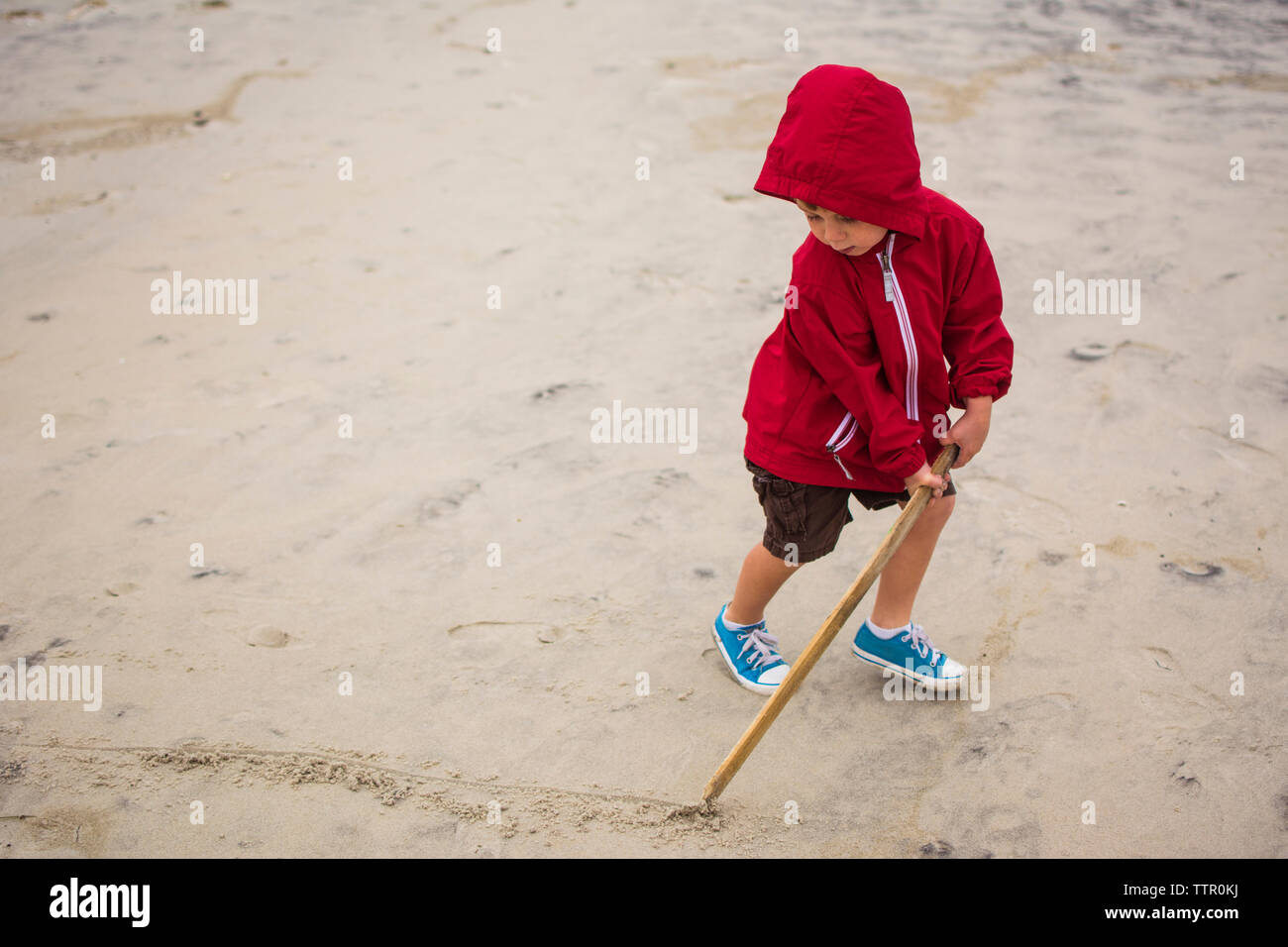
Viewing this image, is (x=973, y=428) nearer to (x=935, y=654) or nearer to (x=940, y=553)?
(x=935, y=654)

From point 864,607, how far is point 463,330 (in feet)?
5.11

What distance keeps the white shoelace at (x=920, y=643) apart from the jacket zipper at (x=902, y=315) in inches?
21.4

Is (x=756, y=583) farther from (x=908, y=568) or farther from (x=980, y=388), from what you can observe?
(x=980, y=388)

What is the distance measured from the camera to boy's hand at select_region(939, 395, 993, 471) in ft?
5.56

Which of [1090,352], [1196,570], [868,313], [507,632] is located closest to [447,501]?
[507,632]

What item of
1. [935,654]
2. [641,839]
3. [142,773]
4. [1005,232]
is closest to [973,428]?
[935,654]

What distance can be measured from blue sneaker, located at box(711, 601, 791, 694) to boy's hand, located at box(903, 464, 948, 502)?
50 centimetres

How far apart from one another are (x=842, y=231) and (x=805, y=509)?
50 centimetres

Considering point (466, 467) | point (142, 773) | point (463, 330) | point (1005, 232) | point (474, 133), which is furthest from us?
point (474, 133)

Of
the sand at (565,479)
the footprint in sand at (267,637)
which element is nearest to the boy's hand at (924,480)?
the sand at (565,479)

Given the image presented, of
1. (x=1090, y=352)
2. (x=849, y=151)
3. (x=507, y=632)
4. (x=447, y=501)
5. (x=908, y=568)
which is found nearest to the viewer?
(x=849, y=151)

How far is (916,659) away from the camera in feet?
6.55

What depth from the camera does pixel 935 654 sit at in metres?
2.01

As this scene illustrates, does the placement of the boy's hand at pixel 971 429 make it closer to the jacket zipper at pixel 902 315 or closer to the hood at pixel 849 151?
the jacket zipper at pixel 902 315
